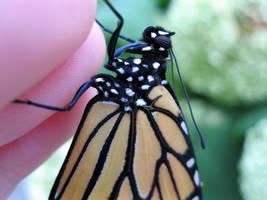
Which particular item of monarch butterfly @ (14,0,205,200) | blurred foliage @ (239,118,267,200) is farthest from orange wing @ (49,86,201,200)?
blurred foliage @ (239,118,267,200)

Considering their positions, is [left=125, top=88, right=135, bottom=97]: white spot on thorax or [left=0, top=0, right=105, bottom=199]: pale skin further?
[left=125, top=88, right=135, bottom=97]: white spot on thorax


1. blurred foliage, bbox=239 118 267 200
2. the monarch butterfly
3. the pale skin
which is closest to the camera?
the pale skin

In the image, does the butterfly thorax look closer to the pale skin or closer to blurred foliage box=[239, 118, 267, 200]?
the pale skin

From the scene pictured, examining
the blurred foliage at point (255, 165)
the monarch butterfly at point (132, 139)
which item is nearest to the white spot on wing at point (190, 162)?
the monarch butterfly at point (132, 139)

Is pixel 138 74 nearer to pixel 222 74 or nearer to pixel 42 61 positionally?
pixel 42 61

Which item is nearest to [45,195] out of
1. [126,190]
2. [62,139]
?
[62,139]

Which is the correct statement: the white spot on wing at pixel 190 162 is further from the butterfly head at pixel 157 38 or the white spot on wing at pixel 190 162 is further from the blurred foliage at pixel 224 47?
the blurred foliage at pixel 224 47

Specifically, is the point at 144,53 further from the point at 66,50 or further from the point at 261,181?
the point at 261,181
